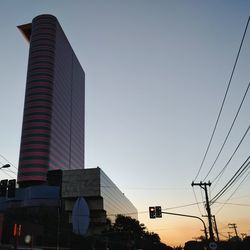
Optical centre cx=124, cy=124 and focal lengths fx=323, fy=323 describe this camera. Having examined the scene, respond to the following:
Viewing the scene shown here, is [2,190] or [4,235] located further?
[4,235]

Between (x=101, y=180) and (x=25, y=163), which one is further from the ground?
(x=25, y=163)

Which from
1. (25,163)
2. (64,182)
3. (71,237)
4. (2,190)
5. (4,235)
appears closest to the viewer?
(2,190)

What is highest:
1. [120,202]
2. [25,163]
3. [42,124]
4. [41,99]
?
[41,99]

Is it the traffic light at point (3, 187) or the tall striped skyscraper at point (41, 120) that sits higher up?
the tall striped skyscraper at point (41, 120)

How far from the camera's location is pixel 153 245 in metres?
146

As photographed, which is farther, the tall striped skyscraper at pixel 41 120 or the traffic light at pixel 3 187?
the tall striped skyscraper at pixel 41 120

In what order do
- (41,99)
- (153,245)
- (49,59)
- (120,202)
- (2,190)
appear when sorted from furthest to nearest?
(49,59) → (41,99) → (120,202) → (153,245) → (2,190)

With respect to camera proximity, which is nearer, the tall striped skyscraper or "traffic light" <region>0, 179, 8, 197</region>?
"traffic light" <region>0, 179, 8, 197</region>

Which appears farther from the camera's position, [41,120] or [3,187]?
[41,120]

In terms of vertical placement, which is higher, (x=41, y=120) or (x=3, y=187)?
(x=41, y=120)

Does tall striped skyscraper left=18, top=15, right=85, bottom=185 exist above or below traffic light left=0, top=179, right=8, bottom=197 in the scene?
above

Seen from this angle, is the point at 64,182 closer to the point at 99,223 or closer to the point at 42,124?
the point at 99,223

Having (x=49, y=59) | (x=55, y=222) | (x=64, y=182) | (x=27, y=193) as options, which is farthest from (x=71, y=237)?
(x=49, y=59)

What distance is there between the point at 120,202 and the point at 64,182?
39.2 meters
